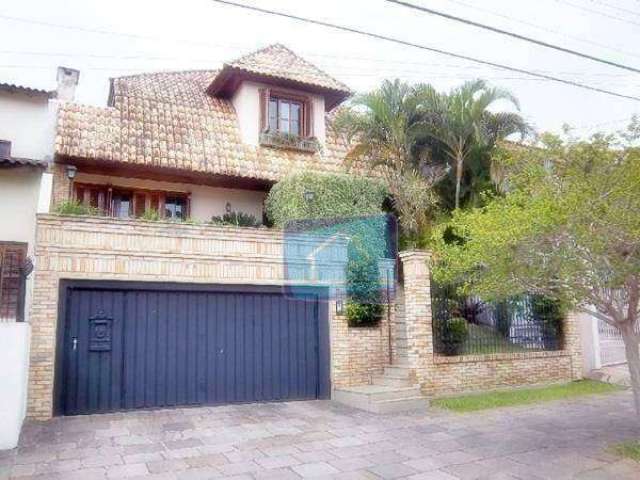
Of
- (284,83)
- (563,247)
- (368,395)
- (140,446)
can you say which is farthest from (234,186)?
(563,247)

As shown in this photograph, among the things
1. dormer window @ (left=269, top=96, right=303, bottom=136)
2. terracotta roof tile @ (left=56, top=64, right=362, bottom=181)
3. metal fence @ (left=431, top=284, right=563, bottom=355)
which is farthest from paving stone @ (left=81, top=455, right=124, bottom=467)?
dormer window @ (left=269, top=96, right=303, bottom=136)

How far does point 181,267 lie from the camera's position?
8.65 m

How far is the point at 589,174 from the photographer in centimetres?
597

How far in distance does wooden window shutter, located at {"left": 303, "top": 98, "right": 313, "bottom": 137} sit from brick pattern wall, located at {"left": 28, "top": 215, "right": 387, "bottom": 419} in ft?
15.9

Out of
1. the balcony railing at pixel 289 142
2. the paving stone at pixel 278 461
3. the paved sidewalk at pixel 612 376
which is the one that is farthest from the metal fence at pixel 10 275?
the paved sidewalk at pixel 612 376

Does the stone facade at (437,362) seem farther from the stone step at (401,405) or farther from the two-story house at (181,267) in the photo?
the two-story house at (181,267)

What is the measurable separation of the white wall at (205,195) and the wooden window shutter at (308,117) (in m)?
2.22

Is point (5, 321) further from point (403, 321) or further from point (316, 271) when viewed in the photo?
point (403, 321)

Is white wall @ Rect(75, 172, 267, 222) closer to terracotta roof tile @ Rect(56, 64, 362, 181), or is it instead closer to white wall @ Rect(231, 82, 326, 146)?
terracotta roof tile @ Rect(56, 64, 362, 181)

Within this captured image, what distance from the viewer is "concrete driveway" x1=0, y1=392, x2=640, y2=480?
5.21 meters

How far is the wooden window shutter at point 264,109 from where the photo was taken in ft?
42.0

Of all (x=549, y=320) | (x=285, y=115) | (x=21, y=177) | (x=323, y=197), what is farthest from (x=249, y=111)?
(x=549, y=320)

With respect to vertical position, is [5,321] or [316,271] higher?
[316,271]

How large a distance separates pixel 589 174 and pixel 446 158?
6.73 m
